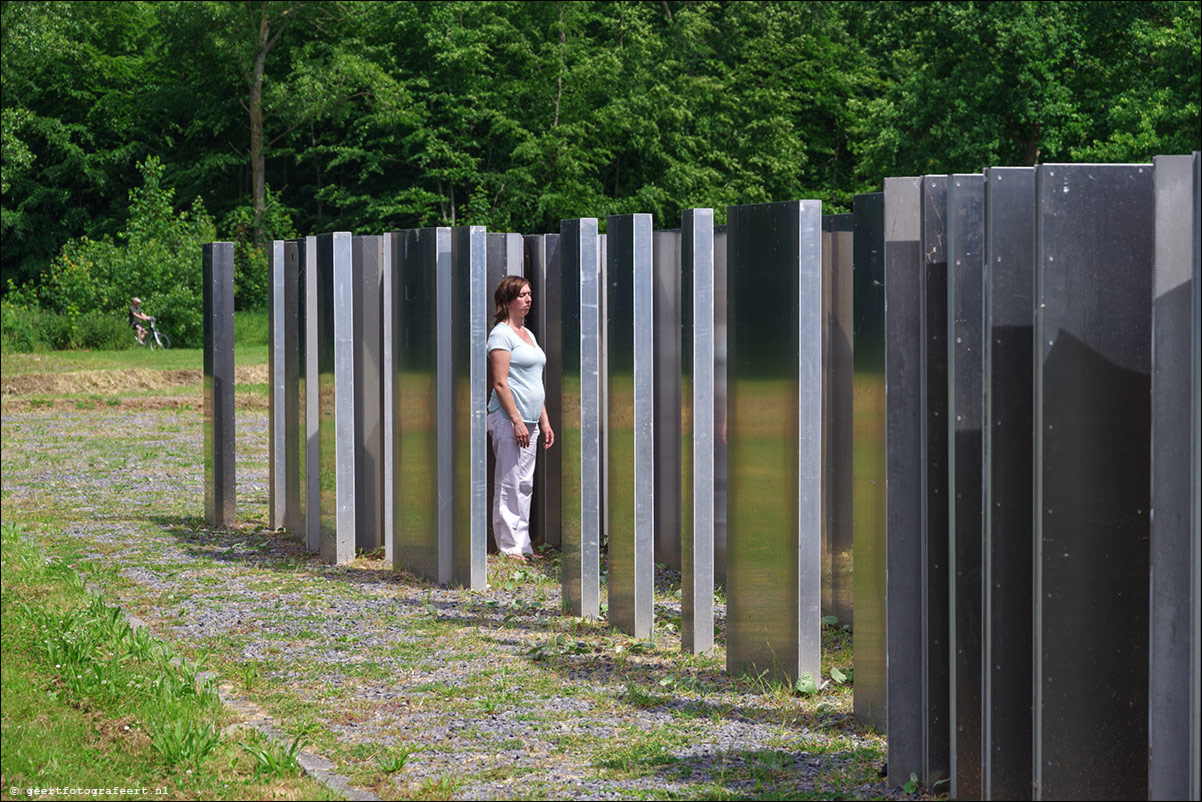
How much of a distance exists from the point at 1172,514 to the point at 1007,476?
59 cm

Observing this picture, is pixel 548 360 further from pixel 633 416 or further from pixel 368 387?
pixel 633 416

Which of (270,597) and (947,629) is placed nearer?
(947,629)

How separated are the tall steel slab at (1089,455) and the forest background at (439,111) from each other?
3525 cm

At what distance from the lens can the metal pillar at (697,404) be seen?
259 inches

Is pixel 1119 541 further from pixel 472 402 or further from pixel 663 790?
pixel 472 402

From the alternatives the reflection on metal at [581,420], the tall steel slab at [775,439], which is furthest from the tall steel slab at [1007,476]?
the reflection on metal at [581,420]

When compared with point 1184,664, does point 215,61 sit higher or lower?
higher

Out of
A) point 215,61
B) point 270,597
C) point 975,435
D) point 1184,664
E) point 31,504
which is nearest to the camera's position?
point 1184,664

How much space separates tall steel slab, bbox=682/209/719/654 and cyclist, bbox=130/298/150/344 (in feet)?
91.5

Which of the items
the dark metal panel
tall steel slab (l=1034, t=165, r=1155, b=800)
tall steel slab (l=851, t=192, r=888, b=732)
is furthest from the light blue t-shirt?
tall steel slab (l=1034, t=165, r=1155, b=800)

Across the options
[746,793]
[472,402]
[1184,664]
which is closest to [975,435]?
[1184,664]

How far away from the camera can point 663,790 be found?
15.8 ft

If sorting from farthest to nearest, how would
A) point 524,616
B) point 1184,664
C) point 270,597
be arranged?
point 270,597
point 524,616
point 1184,664

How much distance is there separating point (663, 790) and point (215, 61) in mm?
45131
